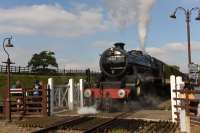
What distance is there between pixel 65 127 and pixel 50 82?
17.9ft

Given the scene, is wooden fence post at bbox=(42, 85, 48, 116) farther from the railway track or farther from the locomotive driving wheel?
the locomotive driving wheel

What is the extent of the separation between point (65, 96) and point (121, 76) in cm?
315

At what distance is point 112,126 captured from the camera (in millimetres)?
15039

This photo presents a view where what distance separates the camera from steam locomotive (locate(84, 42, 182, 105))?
21859mm

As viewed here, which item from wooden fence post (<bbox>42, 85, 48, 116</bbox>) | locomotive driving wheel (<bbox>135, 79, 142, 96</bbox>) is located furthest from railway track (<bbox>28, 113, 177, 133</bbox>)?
locomotive driving wheel (<bbox>135, 79, 142, 96</bbox>)

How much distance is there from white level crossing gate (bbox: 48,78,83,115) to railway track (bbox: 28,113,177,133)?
3145 millimetres

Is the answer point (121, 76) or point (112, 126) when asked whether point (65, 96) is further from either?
point (112, 126)

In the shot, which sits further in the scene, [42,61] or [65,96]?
[42,61]

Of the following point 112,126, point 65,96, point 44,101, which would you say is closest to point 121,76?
point 65,96

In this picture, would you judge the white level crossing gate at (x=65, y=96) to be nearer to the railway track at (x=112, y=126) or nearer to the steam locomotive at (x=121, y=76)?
the steam locomotive at (x=121, y=76)

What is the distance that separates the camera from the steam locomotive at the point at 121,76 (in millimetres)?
21859

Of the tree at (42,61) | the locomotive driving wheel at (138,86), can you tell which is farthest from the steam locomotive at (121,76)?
the tree at (42,61)

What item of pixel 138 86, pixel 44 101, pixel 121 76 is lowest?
pixel 44 101

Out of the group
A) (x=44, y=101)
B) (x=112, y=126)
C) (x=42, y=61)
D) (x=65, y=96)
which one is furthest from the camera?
(x=42, y=61)
